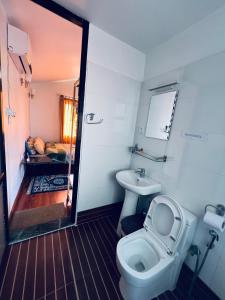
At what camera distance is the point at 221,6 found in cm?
116

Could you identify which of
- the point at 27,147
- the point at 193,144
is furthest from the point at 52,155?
the point at 193,144

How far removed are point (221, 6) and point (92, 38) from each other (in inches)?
47.0

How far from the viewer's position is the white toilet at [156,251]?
1058mm

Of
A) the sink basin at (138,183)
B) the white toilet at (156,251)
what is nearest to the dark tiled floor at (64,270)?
the white toilet at (156,251)

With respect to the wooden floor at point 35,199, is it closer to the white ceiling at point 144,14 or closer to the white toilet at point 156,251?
the white toilet at point 156,251

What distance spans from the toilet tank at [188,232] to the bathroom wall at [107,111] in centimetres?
113

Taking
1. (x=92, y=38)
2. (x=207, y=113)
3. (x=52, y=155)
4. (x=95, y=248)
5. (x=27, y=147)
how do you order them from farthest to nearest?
(x=52, y=155), (x=27, y=147), (x=95, y=248), (x=92, y=38), (x=207, y=113)

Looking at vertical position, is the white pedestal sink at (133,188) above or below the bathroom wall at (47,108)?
below

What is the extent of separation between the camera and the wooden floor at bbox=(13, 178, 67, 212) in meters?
2.24

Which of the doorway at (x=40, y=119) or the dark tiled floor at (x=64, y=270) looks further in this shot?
the doorway at (x=40, y=119)

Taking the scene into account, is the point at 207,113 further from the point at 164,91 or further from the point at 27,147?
the point at 27,147

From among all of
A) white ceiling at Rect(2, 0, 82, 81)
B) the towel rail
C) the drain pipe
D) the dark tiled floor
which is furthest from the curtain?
the drain pipe

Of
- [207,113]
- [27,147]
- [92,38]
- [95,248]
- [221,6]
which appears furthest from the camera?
[27,147]

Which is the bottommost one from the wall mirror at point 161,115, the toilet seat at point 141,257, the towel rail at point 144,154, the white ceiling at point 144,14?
the toilet seat at point 141,257
